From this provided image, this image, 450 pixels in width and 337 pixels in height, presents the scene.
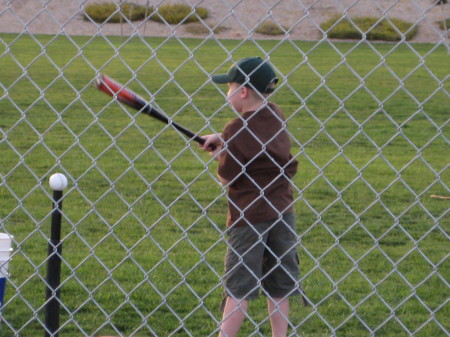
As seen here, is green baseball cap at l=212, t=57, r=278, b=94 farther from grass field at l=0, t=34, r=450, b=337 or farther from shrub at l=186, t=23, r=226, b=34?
shrub at l=186, t=23, r=226, b=34

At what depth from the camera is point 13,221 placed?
549cm

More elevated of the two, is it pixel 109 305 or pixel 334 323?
pixel 109 305

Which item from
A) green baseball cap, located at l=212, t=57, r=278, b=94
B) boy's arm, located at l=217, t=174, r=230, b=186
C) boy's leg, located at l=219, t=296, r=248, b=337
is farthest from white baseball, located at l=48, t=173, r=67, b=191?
boy's leg, located at l=219, t=296, r=248, b=337

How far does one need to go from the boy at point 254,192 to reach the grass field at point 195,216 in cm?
13

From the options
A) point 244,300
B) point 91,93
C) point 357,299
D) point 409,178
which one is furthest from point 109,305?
point 91,93

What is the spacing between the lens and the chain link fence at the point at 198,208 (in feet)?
9.46

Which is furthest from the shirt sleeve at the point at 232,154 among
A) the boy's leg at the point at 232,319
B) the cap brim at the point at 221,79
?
the boy's leg at the point at 232,319

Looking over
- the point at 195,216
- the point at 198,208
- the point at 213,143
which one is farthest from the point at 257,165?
the point at 198,208

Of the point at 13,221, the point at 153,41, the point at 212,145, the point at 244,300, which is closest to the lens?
the point at 212,145

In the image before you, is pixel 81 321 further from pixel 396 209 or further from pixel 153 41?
pixel 153 41

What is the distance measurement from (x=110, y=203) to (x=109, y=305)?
2.15 metres

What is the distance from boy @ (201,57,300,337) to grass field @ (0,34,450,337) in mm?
133

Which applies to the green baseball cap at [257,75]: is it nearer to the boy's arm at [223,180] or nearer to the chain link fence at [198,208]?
the chain link fence at [198,208]

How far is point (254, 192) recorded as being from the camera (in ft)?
10.4
